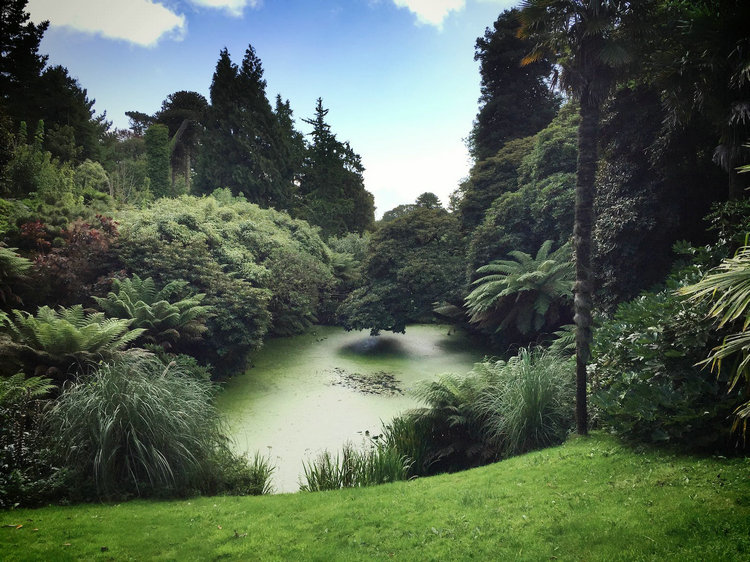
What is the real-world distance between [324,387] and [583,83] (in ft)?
23.8

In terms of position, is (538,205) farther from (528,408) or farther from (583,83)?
(528,408)

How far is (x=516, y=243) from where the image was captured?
40.2 feet

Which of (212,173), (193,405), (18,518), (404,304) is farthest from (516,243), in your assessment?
(212,173)

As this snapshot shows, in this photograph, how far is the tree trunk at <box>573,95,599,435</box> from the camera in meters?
5.48

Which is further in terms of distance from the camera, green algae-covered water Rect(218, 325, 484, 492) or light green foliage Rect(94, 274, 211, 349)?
light green foliage Rect(94, 274, 211, 349)

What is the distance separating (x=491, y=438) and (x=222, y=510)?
141 inches

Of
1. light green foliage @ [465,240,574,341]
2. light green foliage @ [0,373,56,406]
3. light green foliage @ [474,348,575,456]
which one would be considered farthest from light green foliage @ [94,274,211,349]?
light green foliage @ [465,240,574,341]

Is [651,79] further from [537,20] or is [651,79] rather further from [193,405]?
[193,405]

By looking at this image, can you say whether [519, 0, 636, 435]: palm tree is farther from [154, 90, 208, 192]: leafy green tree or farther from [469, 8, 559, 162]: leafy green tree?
[154, 90, 208, 192]: leafy green tree

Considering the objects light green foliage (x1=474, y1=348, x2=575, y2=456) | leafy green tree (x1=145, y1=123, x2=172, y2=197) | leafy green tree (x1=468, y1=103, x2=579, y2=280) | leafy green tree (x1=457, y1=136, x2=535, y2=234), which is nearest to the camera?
light green foliage (x1=474, y1=348, x2=575, y2=456)

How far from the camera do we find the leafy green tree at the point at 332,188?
24.8 meters

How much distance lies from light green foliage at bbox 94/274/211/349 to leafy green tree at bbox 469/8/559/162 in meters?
14.7

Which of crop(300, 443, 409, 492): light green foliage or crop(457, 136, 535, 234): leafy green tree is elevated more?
crop(457, 136, 535, 234): leafy green tree

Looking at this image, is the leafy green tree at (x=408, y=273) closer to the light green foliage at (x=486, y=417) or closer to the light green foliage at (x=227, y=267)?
the light green foliage at (x=227, y=267)
